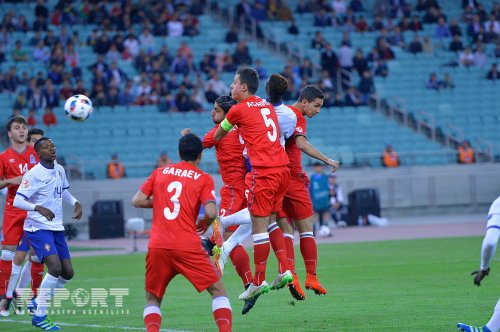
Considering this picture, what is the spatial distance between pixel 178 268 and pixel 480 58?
30.5m

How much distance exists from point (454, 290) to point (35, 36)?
884 inches

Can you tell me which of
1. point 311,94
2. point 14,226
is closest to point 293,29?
point 311,94

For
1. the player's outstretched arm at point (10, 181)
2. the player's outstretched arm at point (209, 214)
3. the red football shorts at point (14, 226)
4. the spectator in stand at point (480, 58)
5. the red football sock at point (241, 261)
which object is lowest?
the red football sock at point (241, 261)

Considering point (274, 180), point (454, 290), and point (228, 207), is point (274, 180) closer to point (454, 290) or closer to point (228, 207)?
point (228, 207)

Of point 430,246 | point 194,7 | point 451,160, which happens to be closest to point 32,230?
point 430,246

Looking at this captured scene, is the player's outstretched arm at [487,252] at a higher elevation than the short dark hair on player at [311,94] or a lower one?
lower

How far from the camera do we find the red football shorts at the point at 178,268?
9.77 meters

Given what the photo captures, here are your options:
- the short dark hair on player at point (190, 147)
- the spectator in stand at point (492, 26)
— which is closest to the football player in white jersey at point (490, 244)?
the short dark hair on player at point (190, 147)

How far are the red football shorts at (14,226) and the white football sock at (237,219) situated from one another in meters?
2.77

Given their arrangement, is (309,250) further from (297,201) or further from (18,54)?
(18,54)

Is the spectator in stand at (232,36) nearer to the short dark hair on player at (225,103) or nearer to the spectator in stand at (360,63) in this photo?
the spectator in stand at (360,63)

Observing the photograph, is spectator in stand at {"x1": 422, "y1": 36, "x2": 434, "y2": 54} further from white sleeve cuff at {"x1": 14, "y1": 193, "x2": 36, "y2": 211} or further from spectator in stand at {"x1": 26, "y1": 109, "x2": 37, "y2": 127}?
white sleeve cuff at {"x1": 14, "y1": 193, "x2": 36, "y2": 211}

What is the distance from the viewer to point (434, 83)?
3725 centimetres

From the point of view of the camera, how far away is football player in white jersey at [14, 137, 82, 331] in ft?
40.7
